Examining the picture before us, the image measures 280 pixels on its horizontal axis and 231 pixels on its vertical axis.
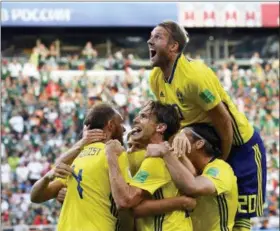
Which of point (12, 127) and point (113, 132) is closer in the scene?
point (113, 132)

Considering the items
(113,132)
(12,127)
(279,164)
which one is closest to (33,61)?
(12,127)

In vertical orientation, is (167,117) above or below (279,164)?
above

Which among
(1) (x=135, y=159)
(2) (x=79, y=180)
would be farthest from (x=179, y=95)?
(2) (x=79, y=180)

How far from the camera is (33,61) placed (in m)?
20.8

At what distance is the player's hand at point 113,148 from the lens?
487 cm

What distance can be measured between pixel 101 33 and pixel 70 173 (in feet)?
62.1

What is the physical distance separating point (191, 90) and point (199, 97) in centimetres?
8

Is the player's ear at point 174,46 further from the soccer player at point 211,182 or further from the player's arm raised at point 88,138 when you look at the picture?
the player's arm raised at point 88,138

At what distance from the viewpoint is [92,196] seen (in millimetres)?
4953

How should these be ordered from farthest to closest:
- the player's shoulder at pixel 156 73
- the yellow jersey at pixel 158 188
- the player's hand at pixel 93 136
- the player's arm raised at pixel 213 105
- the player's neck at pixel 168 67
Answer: the player's shoulder at pixel 156 73, the player's neck at pixel 168 67, the player's arm raised at pixel 213 105, the player's hand at pixel 93 136, the yellow jersey at pixel 158 188

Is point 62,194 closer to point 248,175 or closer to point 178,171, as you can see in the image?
point 178,171

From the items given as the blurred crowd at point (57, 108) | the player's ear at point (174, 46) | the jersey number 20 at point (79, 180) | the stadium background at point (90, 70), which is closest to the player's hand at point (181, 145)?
the jersey number 20 at point (79, 180)

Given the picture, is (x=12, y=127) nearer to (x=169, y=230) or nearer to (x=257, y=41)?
(x=257, y=41)

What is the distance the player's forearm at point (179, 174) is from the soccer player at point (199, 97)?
0.82 metres
